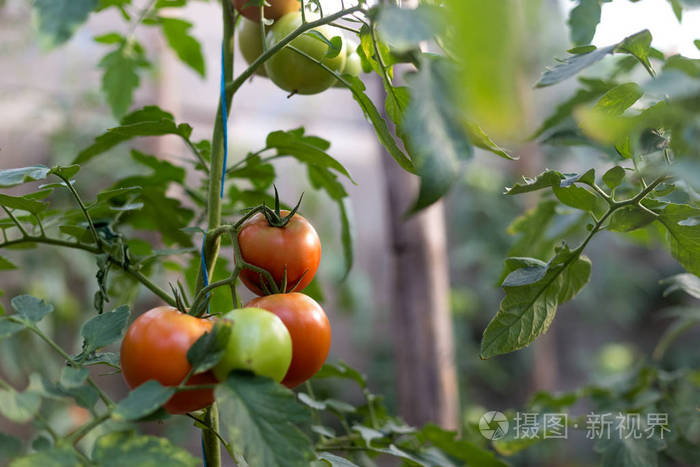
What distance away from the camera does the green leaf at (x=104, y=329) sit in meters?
0.42

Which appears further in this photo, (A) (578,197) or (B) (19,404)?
(A) (578,197)

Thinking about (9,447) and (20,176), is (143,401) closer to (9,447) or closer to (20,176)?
(9,447)

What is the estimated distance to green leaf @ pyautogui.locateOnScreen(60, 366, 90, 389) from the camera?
1.20 ft

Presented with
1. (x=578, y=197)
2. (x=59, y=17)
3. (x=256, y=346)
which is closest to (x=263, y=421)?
(x=256, y=346)

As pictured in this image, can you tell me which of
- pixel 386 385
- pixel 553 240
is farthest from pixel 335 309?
pixel 553 240

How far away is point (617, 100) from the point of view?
1.67 ft

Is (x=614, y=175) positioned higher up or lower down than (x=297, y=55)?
lower down

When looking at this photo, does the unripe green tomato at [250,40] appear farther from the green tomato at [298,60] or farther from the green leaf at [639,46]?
the green leaf at [639,46]

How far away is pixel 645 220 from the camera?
0.51m

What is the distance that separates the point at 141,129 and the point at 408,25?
1.10 ft

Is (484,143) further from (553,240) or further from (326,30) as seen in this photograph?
(553,240)

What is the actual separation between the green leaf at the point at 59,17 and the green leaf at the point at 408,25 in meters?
0.16

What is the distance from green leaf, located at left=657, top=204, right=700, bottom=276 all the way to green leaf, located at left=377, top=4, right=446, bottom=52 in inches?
12.6

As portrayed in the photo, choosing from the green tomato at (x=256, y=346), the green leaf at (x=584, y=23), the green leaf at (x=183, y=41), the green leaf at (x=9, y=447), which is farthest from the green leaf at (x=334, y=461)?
the green leaf at (x=183, y=41)
